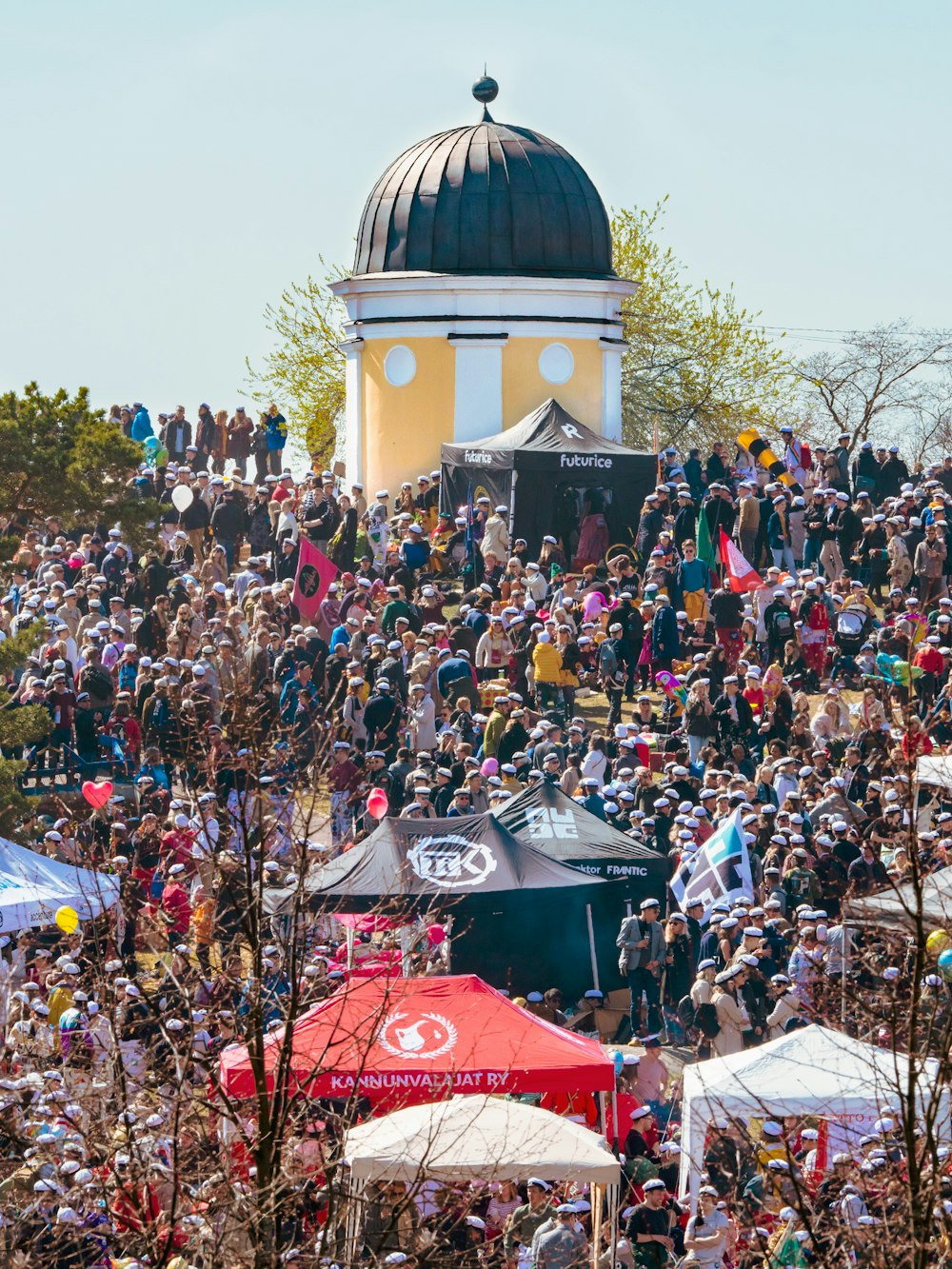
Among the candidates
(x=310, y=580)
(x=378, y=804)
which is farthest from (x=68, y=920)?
(x=310, y=580)

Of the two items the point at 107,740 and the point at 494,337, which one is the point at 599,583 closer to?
the point at 107,740

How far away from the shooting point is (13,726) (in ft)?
79.2

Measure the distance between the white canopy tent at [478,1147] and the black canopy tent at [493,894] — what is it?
4.68 meters

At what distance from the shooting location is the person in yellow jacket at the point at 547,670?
90.9 feet

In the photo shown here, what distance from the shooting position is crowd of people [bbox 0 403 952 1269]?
49.2 feet

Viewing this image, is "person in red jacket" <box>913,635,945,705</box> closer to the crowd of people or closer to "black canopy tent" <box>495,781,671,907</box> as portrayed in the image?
the crowd of people

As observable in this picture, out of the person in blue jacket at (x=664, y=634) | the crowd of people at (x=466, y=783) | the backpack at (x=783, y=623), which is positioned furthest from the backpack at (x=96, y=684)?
the backpack at (x=783, y=623)

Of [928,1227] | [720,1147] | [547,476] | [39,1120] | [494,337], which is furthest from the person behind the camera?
[494,337]

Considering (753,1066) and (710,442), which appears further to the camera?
(710,442)

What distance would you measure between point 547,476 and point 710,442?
24.2 metres

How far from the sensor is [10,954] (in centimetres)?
2170

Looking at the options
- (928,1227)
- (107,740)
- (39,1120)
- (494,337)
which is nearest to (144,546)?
(107,740)

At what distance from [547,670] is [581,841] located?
6052mm

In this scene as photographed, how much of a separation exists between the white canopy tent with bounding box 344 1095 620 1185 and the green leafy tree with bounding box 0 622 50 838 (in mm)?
8619
